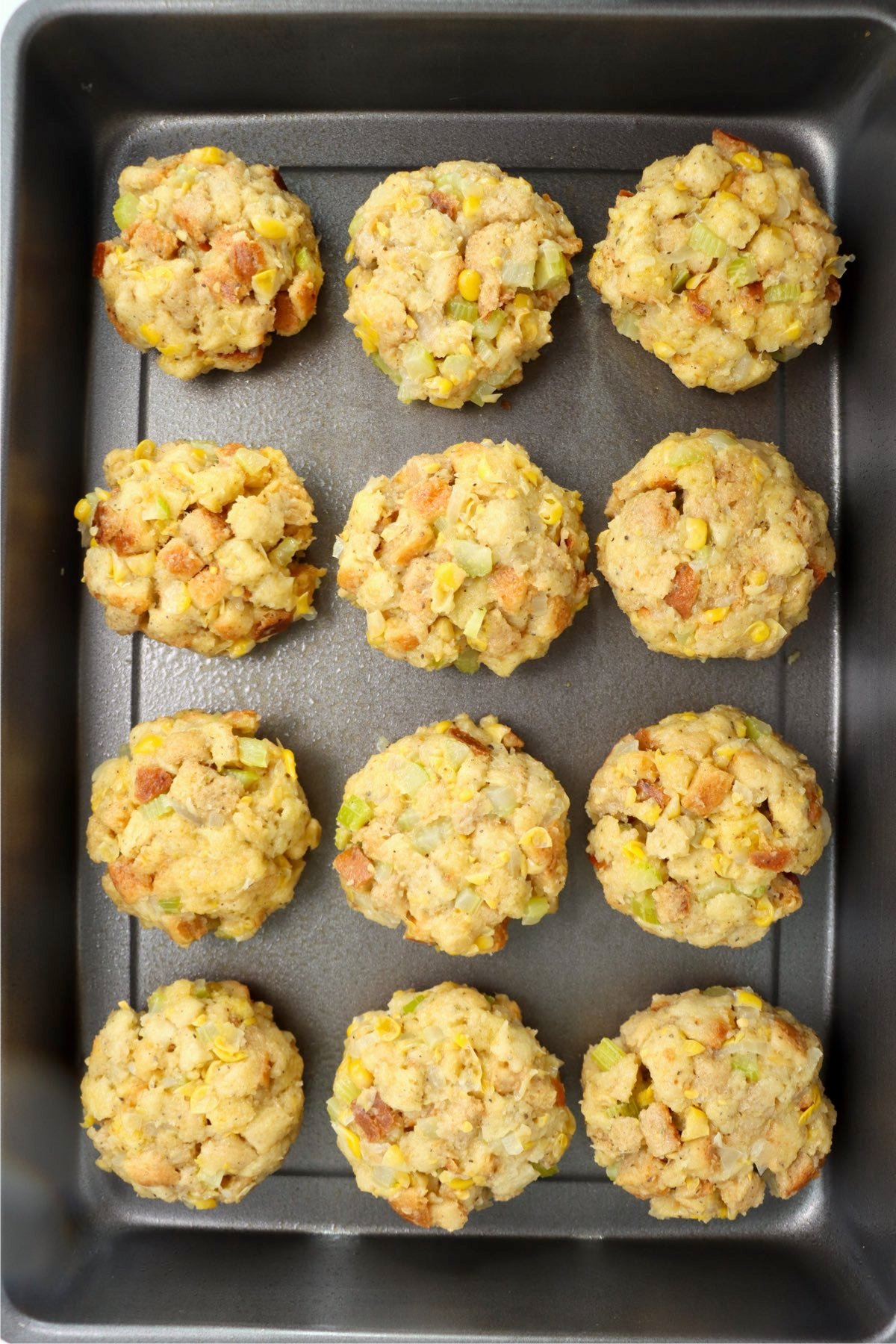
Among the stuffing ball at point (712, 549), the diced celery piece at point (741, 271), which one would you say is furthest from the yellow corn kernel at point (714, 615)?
the diced celery piece at point (741, 271)

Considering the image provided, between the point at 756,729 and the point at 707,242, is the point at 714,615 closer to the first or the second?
the point at 756,729

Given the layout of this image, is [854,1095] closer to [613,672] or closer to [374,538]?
[613,672]

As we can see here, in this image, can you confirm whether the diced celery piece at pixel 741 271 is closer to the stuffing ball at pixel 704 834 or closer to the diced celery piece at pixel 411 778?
the stuffing ball at pixel 704 834

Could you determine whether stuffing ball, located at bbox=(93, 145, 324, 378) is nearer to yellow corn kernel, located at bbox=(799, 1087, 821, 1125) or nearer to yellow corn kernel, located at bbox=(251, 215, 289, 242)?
yellow corn kernel, located at bbox=(251, 215, 289, 242)

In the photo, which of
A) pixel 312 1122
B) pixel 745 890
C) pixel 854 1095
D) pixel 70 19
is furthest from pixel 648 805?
pixel 70 19

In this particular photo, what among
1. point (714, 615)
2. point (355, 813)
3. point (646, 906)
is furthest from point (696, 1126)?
point (714, 615)
